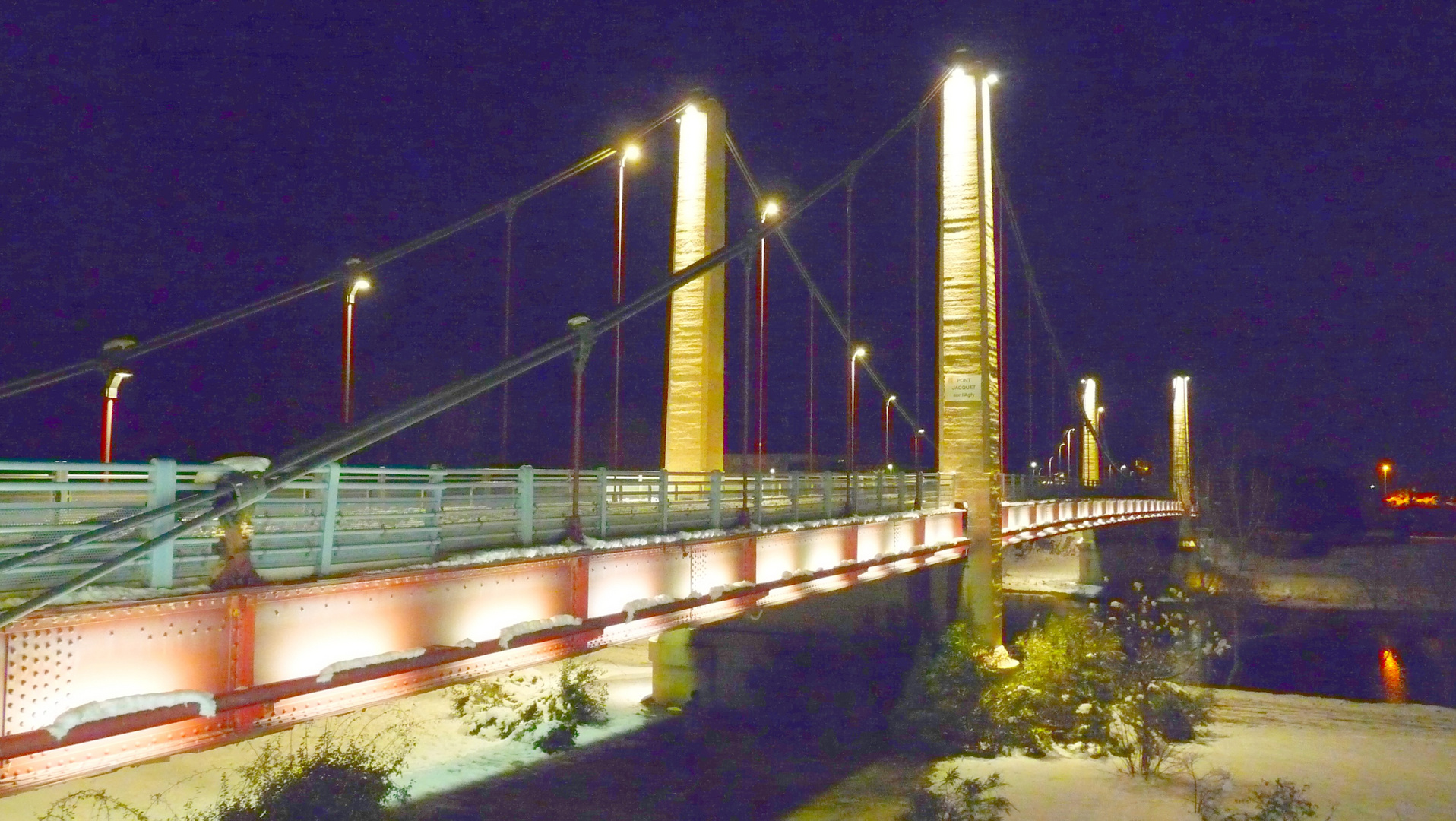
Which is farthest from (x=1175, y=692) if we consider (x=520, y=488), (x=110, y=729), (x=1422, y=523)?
(x=1422, y=523)

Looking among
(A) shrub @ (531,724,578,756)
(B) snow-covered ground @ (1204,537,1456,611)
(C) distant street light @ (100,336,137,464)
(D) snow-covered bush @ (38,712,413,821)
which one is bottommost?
(B) snow-covered ground @ (1204,537,1456,611)

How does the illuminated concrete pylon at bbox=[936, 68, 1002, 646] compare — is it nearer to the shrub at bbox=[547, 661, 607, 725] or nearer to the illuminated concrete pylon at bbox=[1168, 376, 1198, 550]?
the shrub at bbox=[547, 661, 607, 725]

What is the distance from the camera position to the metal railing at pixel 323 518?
6.37 meters

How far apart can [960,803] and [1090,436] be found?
60741 millimetres

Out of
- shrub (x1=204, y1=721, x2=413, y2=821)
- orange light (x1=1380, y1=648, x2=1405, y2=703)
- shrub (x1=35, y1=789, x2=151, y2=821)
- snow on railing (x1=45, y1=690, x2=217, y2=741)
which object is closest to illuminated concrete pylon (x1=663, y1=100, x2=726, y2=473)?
shrub (x1=204, y1=721, x2=413, y2=821)

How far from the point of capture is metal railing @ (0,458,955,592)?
6371 mm

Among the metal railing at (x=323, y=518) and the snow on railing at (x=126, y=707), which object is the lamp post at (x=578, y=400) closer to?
the metal railing at (x=323, y=518)

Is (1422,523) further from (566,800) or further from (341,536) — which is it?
(341,536)

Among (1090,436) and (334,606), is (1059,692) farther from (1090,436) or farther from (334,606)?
(1090,436)

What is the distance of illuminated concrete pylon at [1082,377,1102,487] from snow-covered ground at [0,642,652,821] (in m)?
42.3

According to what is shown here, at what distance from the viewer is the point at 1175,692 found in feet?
83.5

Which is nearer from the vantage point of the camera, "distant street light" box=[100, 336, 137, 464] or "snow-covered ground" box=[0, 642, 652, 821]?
"distant street light" box=[100, 336, 137, 464]

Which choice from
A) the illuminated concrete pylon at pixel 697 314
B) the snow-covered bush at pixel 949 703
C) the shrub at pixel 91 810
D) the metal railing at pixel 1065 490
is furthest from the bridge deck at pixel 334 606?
the metal railing at pixel 1065 490

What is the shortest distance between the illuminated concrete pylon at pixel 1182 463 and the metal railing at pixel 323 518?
233ft
